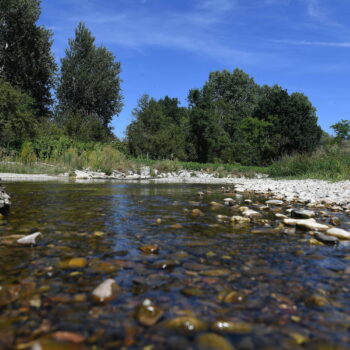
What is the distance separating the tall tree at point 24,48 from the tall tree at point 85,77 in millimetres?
4867

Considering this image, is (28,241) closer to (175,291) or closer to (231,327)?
(175,291)

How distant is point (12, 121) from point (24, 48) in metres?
12.1

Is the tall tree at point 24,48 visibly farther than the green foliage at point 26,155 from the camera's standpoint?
Yes

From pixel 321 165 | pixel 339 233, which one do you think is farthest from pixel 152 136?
pixel 339 233

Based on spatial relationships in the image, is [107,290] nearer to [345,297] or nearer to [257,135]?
[345,297]

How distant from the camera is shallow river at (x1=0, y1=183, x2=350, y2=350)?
47.3 inches

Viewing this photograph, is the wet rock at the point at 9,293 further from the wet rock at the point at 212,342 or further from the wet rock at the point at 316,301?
the wet rock at the point at 316,301

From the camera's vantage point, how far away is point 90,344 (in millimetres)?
1145

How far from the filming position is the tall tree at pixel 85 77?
1356 inches

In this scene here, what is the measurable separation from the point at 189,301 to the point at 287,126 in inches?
1448

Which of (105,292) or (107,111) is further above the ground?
(107,111)

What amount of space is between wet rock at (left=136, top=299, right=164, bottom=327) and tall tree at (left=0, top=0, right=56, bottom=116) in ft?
93.2

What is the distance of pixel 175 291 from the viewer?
1630 millimetres

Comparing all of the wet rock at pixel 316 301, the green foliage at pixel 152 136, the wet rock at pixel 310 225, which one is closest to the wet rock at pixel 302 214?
the wet rock at pixel 310 225
